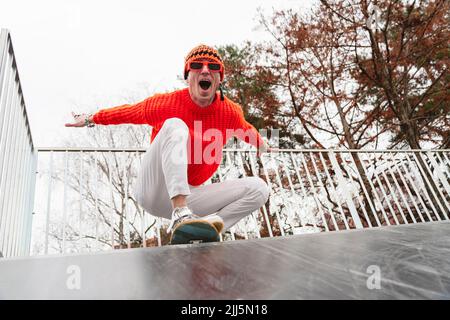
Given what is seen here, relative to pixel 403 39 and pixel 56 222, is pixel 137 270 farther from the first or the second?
pixel 403 39

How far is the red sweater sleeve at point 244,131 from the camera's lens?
5.96 ft

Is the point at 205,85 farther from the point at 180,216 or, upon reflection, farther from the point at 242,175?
the point at 242,175

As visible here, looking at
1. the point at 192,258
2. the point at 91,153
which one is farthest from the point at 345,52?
the point at 192,258

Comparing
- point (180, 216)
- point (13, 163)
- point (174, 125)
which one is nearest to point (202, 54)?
point (174, 125)

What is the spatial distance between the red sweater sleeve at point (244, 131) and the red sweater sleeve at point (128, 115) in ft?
1.49

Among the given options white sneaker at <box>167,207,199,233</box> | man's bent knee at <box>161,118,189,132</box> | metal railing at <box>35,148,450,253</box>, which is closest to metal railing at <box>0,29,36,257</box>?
metal railing at <box>35,148,450,253</box>

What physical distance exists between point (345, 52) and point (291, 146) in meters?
1.96

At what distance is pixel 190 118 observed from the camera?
1.67 metres

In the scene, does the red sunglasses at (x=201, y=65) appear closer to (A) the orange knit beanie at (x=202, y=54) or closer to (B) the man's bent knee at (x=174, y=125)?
(A) the orange knit beanie at (x=202, y=54)

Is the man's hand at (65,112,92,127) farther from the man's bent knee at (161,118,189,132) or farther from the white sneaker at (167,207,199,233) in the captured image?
the white sneaker at (167,207,199,233)

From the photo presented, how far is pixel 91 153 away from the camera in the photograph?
2.48m

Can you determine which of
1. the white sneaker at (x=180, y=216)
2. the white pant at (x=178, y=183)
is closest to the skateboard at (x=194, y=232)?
the white sneaker at (x=180, y=216)
